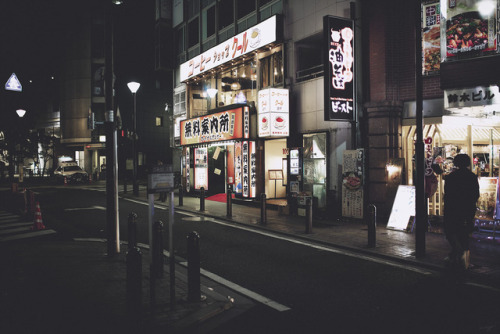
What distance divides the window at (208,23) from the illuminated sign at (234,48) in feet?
5.30

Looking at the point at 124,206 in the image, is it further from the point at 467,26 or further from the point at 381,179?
the point at 467,26

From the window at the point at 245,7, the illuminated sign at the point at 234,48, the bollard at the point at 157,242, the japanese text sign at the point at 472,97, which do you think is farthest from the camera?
the window at the point at 245,7

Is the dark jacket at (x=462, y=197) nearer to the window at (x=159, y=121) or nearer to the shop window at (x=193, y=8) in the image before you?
the shop window at (x=193, y=8)

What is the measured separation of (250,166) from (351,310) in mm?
13563

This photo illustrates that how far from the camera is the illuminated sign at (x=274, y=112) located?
15.8 metres

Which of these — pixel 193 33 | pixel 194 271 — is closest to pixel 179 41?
pixel 193 33

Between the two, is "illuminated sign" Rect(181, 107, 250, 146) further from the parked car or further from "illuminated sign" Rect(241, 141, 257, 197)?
the parked car

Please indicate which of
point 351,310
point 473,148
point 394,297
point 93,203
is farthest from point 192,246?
point 93,203

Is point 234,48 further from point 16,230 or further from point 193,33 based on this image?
point 16,230

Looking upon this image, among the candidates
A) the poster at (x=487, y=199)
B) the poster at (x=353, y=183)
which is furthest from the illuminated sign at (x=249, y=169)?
the poster at (x=487, y=199)

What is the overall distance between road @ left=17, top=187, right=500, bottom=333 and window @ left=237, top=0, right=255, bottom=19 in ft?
45.6

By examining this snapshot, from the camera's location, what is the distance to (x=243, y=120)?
709 inches

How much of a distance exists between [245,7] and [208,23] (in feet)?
13.6

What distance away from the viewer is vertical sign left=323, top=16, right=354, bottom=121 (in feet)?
41.9
